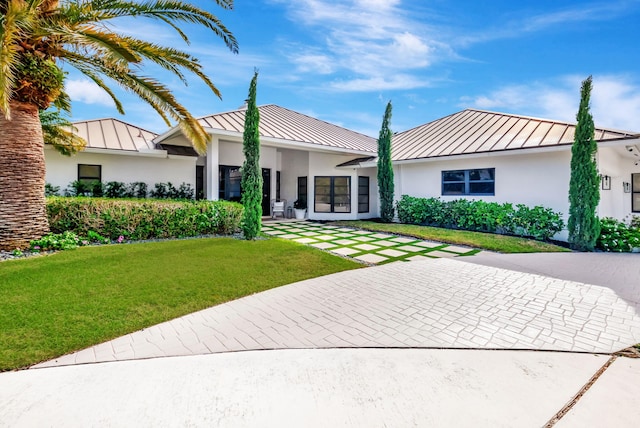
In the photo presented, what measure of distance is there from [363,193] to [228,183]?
6.61 meters

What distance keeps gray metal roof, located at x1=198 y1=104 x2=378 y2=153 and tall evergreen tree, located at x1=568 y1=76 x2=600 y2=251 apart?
319 inches

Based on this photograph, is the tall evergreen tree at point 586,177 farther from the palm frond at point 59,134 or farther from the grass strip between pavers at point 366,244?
the palm frond at point 59,134

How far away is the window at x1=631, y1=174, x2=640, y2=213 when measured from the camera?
510 inches

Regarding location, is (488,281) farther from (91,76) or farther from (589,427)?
(91,76)

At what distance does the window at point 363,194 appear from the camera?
52.5 feet

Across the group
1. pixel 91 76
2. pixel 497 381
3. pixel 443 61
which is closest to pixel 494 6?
pixel 443 61

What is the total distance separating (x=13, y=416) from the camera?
224cm

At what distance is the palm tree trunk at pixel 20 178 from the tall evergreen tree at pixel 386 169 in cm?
1155

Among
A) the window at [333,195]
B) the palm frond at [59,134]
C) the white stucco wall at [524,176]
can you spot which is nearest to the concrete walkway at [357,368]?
the white stucco wall at [524,176]

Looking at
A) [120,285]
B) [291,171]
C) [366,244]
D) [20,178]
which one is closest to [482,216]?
[366,244]

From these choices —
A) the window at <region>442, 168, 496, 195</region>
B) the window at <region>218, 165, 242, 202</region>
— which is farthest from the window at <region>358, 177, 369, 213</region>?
the window at <region>218, 165, 242, 202</region>

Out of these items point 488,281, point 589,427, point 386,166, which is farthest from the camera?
point 386,166

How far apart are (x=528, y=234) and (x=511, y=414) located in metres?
9.99

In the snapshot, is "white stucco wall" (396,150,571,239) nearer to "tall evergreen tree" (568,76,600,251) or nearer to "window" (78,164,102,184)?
"tall evergreen tree" (568,76,600,251)
